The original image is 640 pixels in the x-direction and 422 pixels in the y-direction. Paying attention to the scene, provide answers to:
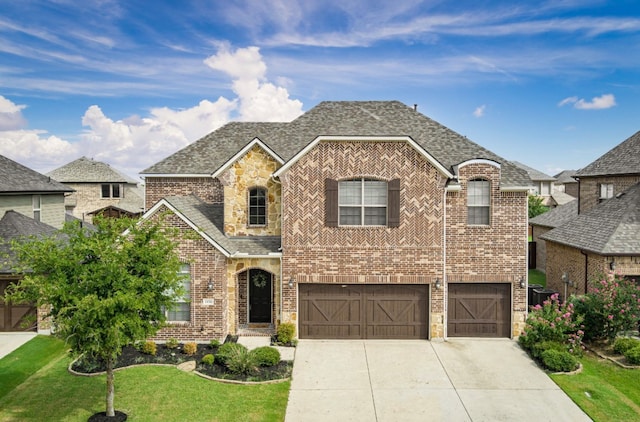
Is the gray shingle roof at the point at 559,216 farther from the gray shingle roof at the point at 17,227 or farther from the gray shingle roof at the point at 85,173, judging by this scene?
the gray shingle roof at the point at 85,173

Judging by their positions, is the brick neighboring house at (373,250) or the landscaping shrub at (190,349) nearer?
the landscaping shrub at (190,349)

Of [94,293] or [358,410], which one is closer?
[94,293]

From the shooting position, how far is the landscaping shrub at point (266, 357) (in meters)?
13.9

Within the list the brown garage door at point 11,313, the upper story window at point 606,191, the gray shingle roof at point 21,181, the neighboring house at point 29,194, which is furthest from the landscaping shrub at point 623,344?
the gray shingle roof at point 21,181

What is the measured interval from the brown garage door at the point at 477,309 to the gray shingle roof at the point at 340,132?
4.07m

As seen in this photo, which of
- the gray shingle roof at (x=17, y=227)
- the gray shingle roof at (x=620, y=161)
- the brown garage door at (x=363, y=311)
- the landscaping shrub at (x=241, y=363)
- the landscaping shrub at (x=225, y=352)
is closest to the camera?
the landscaping shrub at (x=241, y=363)

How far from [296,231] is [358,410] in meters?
6.94

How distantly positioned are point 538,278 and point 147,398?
23.4 meters

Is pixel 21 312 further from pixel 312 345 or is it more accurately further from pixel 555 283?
pixel 555 283

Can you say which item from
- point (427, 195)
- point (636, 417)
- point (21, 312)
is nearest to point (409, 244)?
point (427, 195)

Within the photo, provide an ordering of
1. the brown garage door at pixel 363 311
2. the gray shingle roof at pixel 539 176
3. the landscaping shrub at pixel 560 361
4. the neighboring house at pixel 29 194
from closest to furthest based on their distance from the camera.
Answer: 1. the landscaping shrub at pixel 560 361
2. the brown garage door at pixel 363 311
3. the neighboring house at pixel 29 194
4. the gray shingle roof at pixel 539 176

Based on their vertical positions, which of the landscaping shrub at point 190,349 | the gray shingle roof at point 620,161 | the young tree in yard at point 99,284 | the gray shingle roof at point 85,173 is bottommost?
the landscaping shrub at point 190,349

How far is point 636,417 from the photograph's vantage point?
1110 centimetres

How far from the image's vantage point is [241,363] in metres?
13.5
